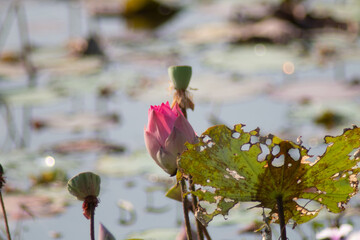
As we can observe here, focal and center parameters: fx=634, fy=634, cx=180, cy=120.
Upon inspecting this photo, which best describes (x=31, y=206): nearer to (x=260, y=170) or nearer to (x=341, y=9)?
(x=260, y=170)

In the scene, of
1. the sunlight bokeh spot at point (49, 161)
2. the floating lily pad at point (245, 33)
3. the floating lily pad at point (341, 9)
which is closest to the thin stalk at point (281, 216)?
the sunlight bokeh spot at point (49, 161)

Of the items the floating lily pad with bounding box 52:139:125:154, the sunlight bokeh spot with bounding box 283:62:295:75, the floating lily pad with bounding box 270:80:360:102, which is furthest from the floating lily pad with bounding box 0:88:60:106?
the sunlight bokeh spot with bounding box 283:62:295:75

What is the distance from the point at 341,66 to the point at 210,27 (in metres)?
1.15

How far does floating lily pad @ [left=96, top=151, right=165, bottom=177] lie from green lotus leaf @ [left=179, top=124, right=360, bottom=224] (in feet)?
4.12

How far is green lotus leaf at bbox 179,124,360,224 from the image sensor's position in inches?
26.1

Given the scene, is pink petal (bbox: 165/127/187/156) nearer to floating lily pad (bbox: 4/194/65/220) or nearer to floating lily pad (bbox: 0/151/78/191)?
floating lily pad (bbox: 4/194/65/220)

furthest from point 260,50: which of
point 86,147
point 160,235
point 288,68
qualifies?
point 160,235

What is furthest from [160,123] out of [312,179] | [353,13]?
[353,13]

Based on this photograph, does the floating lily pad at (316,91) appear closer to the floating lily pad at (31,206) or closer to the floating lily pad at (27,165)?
the floating lily pad at (27,165)

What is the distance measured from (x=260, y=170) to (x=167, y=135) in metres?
0.11

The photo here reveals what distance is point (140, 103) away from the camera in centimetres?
274

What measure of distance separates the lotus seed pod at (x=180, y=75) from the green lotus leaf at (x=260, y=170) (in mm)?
78

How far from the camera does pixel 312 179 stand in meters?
0.68

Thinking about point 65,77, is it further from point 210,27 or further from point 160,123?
point 160,123
